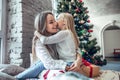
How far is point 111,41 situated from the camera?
37.7 ft

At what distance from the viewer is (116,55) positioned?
426 inches

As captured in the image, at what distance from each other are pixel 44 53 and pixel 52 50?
0.12 meters

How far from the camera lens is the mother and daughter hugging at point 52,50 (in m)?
1.18

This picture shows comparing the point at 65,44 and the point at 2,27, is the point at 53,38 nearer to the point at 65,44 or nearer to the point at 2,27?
the point at 65,44

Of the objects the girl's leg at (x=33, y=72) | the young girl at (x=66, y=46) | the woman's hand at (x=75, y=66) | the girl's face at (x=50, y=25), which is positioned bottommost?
the girl's leg at (x=33, y=72)

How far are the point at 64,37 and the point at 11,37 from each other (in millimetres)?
1879

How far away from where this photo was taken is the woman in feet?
3.84

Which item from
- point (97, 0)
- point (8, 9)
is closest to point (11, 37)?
point (8, 9)

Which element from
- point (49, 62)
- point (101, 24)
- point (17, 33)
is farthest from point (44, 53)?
point (101, 24)

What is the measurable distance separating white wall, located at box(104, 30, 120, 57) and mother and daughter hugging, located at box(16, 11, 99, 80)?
10.5 m

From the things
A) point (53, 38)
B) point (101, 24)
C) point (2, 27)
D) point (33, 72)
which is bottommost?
point (33, 72)

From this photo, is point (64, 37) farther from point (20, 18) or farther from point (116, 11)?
point (116, 11)

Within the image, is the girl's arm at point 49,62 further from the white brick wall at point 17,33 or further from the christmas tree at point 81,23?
the christmas tree at point 81,23

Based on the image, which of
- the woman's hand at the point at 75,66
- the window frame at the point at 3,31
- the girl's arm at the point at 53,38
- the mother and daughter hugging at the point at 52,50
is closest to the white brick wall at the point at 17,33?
the window frame at the point at 3,31
